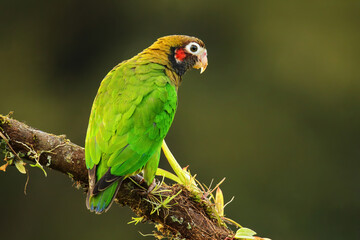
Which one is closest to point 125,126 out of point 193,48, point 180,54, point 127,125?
point 127,125

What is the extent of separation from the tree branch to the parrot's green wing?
9 cm

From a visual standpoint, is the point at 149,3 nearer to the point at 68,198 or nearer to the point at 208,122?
the point at 208,122

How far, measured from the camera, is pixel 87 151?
2645 mm

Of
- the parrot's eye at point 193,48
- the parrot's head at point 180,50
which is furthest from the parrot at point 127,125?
the parrot's eye at point 193,48

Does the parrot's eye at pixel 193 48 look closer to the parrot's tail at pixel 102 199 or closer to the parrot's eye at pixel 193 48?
the parrot's eye at pixel 193 48

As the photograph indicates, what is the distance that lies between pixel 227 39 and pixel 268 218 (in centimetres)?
324

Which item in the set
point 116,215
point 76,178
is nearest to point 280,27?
point 116,215

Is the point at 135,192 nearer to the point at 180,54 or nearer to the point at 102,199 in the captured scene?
the point at 102,199

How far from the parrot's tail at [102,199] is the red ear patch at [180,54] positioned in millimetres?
1261

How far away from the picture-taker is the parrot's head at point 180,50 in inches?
140

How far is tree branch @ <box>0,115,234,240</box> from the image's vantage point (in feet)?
8.13

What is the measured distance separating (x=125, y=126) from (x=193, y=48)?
3.46 feet

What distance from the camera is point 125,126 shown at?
2.87 metres

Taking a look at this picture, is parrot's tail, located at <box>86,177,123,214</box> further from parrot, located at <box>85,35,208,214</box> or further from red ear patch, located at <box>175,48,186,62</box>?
red ear patch, located at <box>175,48,186,62</box>
